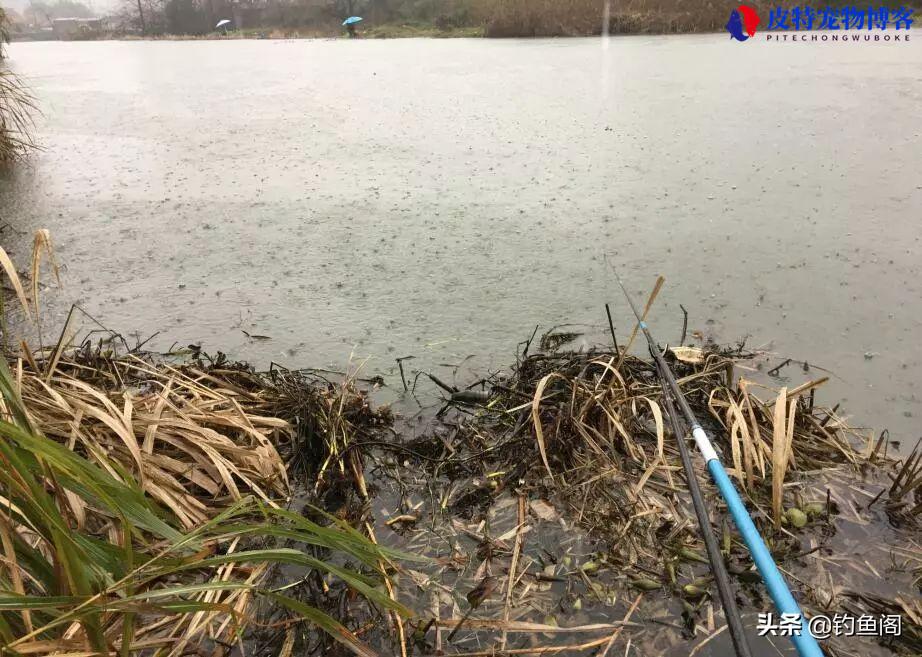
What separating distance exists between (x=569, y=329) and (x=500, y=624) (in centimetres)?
110

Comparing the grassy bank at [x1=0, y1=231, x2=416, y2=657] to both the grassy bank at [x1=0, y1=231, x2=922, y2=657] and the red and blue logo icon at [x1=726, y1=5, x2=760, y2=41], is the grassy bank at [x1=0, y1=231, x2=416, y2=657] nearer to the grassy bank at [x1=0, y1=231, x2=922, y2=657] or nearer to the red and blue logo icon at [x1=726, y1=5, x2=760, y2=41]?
the grassy bank at [x1=0, y1=231, x2=922, y2=657]

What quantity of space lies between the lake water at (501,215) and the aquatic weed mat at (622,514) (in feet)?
0.89

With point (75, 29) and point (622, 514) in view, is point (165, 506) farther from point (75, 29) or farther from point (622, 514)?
point (75, 29)

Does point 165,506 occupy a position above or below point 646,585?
above

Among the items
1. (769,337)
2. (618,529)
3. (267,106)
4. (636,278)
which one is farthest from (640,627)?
(267,106)

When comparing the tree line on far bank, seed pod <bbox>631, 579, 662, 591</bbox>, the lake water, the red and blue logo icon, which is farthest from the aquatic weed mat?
the red and blue logo icon

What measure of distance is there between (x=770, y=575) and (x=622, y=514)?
35 cm

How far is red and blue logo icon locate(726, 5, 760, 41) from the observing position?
28.7ft

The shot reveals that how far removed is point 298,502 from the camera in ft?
4.25

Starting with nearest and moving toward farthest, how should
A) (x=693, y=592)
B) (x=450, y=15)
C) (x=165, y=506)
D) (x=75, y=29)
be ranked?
(x=693, y=592) → (x=165, y=506) → (x=450, y=15) → (x=75, y=29)

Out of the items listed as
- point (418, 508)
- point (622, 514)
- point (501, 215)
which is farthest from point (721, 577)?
point (501, 215)

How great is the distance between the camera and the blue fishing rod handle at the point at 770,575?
32.1 inches

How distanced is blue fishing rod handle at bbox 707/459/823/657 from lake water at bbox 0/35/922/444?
729mm

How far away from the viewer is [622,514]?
1219mm
